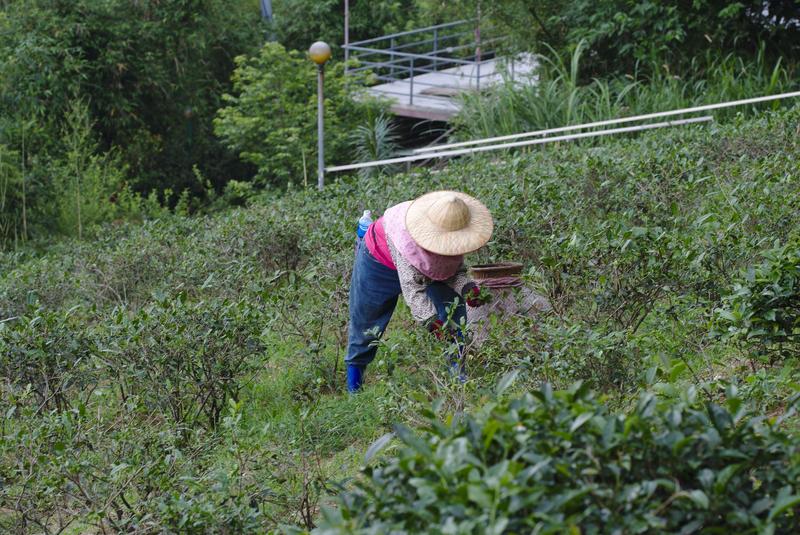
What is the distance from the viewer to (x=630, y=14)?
44.4 feet

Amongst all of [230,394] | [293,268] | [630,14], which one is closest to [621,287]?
[230,394]

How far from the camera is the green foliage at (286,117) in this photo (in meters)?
15.5

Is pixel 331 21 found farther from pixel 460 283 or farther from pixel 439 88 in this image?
pixel 460 283

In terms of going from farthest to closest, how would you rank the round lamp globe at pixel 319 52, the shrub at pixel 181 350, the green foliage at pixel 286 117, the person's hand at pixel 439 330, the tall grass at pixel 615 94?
the green foliage at pixel 286 117
the tall grass at pixel 615 94
the round lamp globe at pixel 319 52
the shrub at pixel 181 350
the person's hand at pixel 439 330

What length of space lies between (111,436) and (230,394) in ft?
2.84

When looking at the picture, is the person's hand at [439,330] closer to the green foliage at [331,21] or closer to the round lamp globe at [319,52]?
the round lamp globe at [319,52]

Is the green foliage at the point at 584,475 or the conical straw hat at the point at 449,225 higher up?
the green foliage at the point at 584,475

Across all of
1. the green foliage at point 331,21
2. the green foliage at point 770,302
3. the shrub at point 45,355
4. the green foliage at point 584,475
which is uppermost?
the green foliage at point 584,475

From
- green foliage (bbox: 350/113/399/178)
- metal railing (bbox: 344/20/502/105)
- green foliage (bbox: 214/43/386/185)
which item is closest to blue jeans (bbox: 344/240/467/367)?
green foliage (bbox: 214/43/386/185)

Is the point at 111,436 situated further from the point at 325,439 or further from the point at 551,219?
the point at 551,219

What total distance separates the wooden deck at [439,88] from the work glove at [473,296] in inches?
393

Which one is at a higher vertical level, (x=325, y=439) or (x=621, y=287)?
(x=621, y=287)

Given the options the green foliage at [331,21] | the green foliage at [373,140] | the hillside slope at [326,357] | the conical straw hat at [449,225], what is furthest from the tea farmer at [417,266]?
the green foliage at [331,21]

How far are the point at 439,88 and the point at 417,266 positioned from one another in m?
14.0
